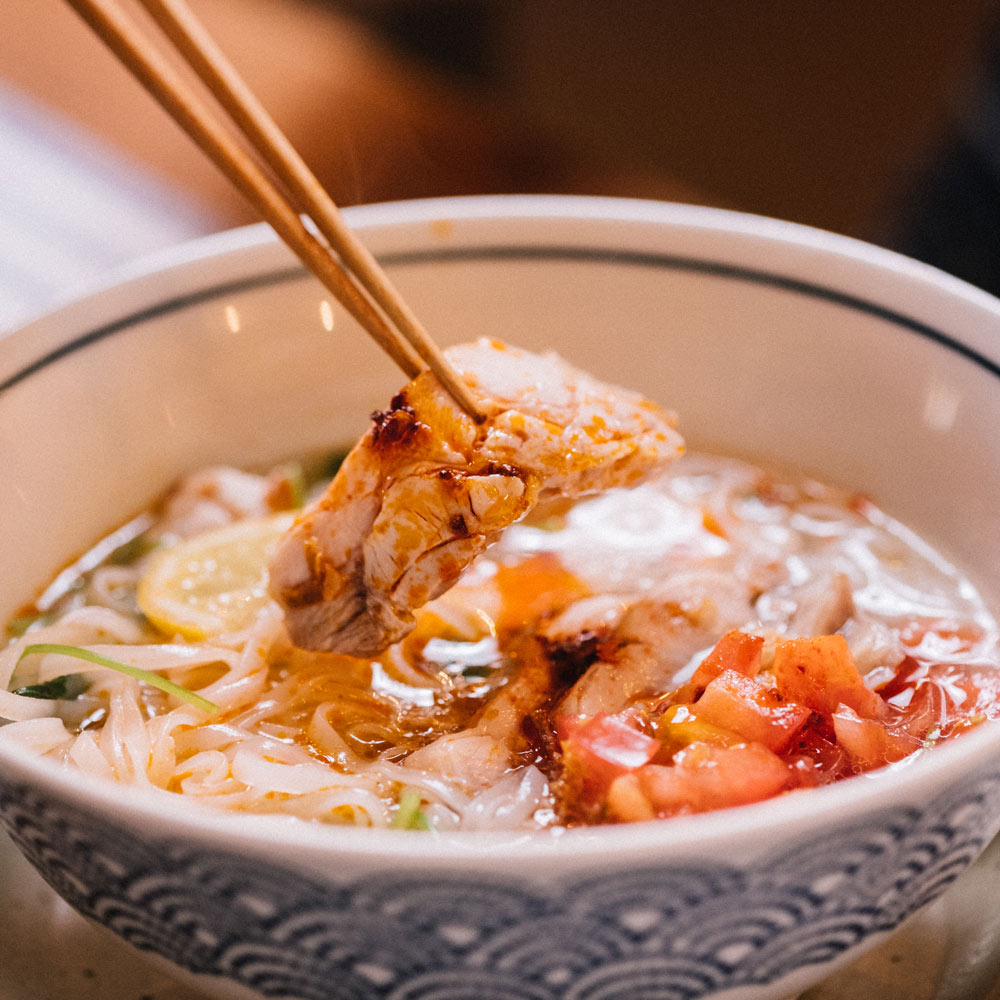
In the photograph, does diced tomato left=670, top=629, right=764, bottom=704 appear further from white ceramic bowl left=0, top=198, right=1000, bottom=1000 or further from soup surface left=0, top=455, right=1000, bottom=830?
white ceramic bowl left=0, top=198, right=1000, bottom=1000

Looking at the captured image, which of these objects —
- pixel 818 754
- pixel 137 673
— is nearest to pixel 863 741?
pixel 818 754

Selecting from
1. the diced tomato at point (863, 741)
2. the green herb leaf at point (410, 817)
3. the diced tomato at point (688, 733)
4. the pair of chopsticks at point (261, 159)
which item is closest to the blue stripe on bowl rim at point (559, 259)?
the pair of chopsticks at point (261, 159)

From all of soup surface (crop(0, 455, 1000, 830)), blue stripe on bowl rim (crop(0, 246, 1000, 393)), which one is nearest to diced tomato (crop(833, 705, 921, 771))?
→ soup surface (crop(0, 455, 1000, 830))

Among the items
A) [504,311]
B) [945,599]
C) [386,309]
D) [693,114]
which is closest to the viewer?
[386,309]

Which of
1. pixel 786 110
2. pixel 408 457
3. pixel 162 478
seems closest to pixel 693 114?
pixel 786 110

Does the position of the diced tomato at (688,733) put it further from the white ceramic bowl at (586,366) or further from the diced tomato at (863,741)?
the white ceramic bowl at (586,366)

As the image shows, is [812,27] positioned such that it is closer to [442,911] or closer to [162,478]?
[162,478]
